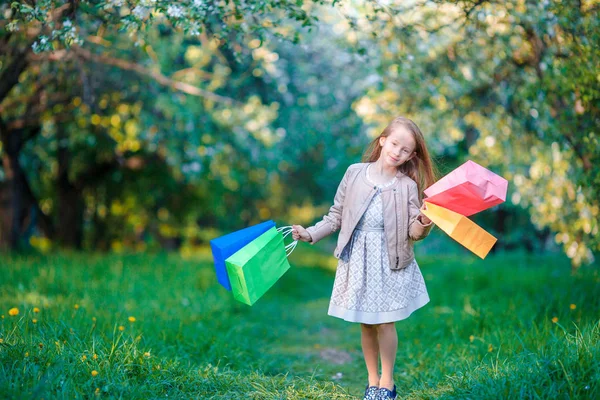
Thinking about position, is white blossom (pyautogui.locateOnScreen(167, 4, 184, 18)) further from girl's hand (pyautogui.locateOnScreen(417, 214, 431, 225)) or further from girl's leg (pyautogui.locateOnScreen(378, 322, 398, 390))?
girl's leg (pyautogui.locateOnScreen(378, 322, 398, 390))

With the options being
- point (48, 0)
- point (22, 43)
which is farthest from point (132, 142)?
point (48, 0)

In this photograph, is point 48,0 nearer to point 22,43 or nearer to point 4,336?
point 4,336

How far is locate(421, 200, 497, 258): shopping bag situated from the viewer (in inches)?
133

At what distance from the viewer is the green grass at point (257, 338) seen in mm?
3203

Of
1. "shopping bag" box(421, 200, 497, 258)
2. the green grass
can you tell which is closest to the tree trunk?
the green grass

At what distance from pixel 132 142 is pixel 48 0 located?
486cm

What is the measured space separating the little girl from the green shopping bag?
0.15 m

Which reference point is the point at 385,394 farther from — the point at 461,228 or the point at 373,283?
the point at 461,228

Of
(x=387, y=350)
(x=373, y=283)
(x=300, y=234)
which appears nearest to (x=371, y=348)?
(x=387, y=350)

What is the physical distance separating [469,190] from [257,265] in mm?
1251

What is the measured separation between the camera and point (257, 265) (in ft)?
11.6

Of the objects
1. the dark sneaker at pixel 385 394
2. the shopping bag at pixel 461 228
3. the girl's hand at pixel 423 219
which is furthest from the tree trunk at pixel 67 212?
the shopping bag at pixel 461 228

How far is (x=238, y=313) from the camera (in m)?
6.06

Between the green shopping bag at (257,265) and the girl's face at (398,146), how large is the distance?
74 centimetres
